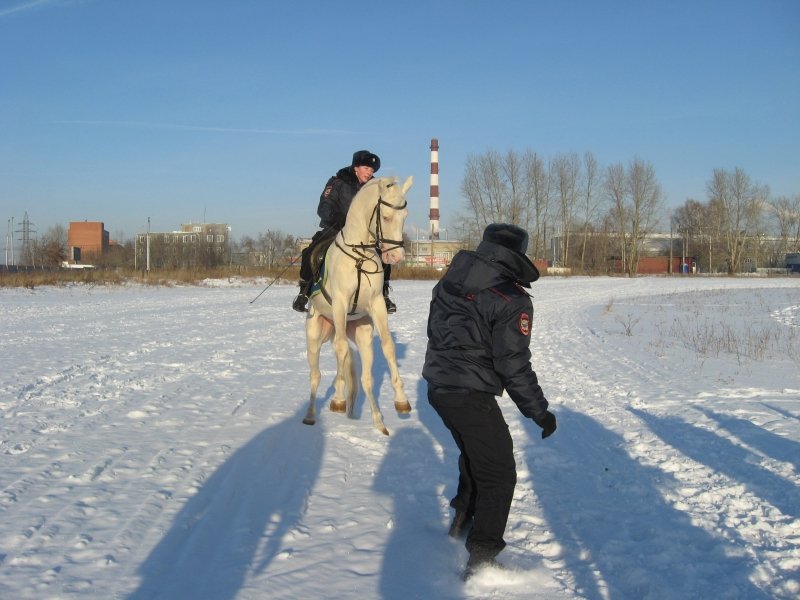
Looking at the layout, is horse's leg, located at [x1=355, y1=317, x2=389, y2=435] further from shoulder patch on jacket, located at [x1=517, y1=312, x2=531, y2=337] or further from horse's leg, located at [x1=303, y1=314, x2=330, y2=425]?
shoulder patch on jacket, located at [x1=517, y1=312, x2=531, y2=337]

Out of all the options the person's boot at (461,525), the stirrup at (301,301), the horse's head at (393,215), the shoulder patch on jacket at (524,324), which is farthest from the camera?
the stirrup at (301,301)

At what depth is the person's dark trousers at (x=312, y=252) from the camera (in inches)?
314

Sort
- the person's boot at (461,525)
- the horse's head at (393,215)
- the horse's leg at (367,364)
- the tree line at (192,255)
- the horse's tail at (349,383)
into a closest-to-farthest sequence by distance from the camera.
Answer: the person's boot at (461,525)
the horse's head at (393,215)
the horse's leg at (367,364)
the horse's tail at (349,383)
the tree line at (192,255)

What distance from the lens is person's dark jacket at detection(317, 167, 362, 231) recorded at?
25.6 ft

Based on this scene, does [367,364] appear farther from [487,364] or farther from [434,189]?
[434,189]

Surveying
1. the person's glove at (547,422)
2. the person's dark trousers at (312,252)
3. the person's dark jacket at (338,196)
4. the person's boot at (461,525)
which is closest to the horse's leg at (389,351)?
the person's dark trousers at (312,252)

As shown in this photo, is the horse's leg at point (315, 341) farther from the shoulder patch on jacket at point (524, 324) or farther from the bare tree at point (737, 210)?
the bare tree at point (737, 210)

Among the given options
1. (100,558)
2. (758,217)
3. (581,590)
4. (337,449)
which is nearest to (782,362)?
(337,449)

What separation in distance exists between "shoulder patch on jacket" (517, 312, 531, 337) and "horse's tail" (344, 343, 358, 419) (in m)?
3.98

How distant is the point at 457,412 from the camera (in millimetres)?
3771

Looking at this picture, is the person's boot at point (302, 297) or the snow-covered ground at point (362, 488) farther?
the person's boot at point (302, 297)

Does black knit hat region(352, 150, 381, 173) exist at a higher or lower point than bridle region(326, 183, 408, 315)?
higher

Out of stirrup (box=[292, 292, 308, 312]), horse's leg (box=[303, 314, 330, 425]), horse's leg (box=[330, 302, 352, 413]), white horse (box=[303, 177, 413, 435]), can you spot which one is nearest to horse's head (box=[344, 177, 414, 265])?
white horse (box=[303, 177, 413, 435])

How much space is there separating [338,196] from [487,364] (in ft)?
15.0
